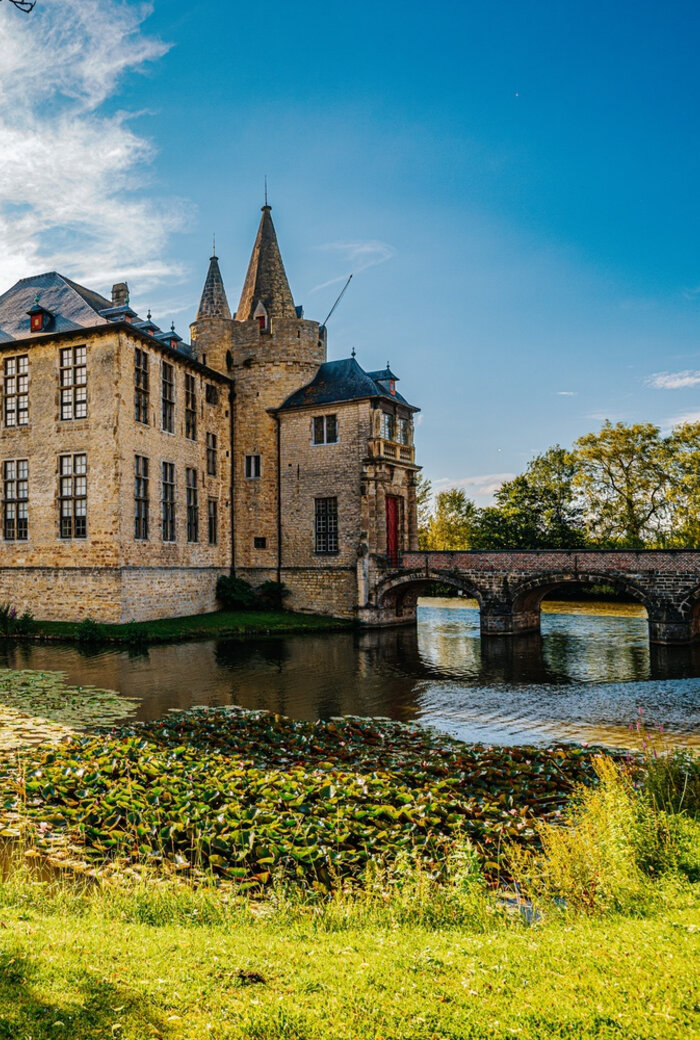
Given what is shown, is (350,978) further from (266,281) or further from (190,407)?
(266,281)

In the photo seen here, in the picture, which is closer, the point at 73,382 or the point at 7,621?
the point at 7,621

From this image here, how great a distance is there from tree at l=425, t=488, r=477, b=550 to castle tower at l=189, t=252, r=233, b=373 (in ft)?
95.3

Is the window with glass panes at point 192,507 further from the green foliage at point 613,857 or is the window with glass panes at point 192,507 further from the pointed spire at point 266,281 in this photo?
the green foliage at point 613,857

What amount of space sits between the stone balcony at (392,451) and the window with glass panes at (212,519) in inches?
282

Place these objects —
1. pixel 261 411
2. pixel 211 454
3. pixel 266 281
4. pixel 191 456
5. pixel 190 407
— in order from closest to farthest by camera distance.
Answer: pixel 191 456
pixel 190 407
pixel 211 454
pixel 261 411
pixel 266 281

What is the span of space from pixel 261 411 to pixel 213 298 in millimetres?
5849

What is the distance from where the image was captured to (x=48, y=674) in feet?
53.3

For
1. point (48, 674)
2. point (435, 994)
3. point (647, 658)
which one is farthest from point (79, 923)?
point (647, 658)

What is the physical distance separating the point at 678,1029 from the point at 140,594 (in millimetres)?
23292

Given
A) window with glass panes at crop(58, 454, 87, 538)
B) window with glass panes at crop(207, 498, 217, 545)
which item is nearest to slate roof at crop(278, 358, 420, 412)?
window with glass panes at crop(207, 498, 217, 545)

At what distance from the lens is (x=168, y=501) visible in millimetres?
27297

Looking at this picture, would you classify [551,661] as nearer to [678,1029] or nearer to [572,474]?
[678,1029]

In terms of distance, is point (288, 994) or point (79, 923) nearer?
point (288, 994)

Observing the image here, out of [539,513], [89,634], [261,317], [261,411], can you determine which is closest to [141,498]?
[89,634]
